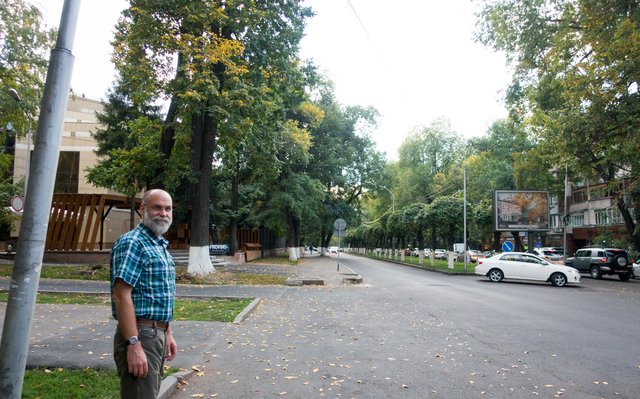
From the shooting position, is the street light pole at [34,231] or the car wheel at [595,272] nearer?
the street light pole at [34,231]

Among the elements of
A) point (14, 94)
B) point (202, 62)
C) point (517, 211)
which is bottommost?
point (517, 211)

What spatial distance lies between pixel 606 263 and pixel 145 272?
30.8 meters

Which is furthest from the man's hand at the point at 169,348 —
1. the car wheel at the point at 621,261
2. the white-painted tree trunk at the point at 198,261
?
the car wheel at the point at 621,261

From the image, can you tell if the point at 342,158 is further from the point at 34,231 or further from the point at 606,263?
the point at 34,231

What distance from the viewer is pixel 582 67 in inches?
778

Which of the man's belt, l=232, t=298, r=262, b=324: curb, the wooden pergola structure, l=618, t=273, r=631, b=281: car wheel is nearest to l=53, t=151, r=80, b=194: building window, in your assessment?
the wooden pergola structure

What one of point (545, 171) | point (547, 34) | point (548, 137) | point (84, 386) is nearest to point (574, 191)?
point (545, 171)

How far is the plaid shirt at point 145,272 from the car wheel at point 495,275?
21.8 m

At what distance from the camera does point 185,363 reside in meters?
6.23

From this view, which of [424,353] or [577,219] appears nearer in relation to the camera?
[424,353]

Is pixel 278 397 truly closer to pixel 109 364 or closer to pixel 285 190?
pixel 109 364

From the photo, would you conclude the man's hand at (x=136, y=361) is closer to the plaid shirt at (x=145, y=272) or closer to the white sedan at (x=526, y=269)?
the plaid shirt at (x=145, y=272)

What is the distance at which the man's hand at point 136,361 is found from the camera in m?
2.99

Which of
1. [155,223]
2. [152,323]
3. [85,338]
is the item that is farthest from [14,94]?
[152,323]
